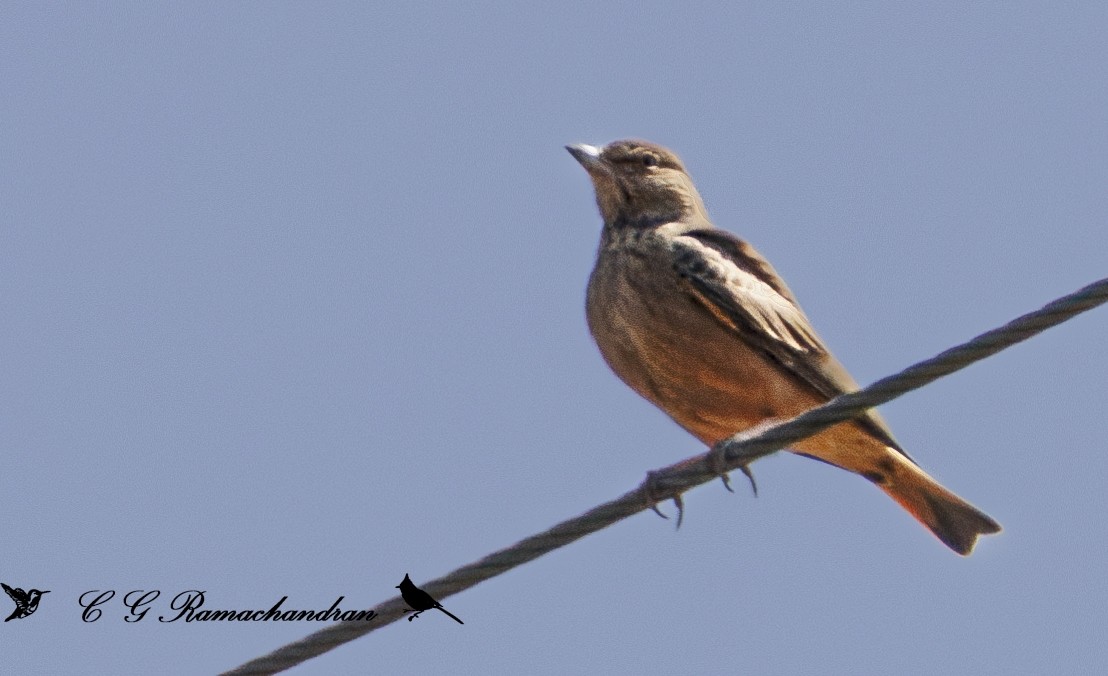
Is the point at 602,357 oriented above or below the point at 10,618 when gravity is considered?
above

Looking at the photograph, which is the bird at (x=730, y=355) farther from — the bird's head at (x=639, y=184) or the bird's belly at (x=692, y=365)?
the bird's head at (x=639, y=184)

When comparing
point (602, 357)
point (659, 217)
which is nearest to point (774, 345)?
point (602, 357)

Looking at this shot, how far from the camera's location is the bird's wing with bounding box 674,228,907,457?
23.4 feet

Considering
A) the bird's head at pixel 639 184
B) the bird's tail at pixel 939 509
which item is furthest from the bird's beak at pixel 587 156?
the bird's tail at pixel 939 509

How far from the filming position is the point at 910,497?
749 centimetres

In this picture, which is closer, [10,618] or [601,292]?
[10,618]

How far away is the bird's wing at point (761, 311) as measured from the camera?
23.4 feet

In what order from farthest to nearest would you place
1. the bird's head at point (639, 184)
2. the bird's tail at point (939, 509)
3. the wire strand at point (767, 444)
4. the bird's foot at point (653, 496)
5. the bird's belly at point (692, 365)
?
the bird's head at point (639, 184), the bird's tail at point (939, 509), the bird's belly at point (692, 365), the bird's foot at point (653, 496), the wire strand at point (767, 444)

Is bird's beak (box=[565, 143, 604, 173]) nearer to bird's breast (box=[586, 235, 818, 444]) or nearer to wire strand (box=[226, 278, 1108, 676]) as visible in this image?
bird's breast (box=[586, 235, 818, 444])

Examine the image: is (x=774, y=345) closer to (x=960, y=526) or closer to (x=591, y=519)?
(x=960, y=526)

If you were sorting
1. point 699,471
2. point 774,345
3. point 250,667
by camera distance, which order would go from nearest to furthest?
point 250,667 < point 699,471 < point 774,345

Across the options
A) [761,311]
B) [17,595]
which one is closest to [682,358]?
[761,311]

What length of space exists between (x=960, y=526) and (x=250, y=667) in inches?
160

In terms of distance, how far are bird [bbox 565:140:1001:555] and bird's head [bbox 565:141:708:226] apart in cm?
62
